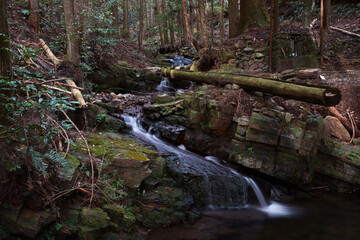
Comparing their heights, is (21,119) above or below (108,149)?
above

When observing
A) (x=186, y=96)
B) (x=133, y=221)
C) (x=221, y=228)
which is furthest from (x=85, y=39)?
(x=221, y=228)

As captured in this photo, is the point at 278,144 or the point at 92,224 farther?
the point at 278,144

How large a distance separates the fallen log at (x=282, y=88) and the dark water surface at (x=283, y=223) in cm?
271

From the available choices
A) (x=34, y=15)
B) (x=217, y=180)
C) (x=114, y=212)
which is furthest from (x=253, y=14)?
(x=114, y=212)

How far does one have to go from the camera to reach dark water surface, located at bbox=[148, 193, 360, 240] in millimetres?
4773

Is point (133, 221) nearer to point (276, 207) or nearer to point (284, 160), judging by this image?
point (276, 207)

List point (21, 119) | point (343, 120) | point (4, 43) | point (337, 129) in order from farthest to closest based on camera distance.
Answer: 1. point (343, 120)
2. point (337, 129)
3. point (21, 119)
4. point (4, 43)

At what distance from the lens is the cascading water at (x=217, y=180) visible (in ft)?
19.6

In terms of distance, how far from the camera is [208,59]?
12.0 m

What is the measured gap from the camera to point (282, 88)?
22.3 ft

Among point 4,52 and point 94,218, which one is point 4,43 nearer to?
point 4,52

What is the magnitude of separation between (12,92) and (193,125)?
5764 mm

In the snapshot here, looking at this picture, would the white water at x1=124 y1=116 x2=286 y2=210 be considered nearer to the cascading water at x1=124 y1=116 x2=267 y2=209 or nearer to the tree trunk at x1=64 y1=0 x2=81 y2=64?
the cascading water at x1=124 y1=116 x2=267 y2=209

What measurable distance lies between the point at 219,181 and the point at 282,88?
325 cm
